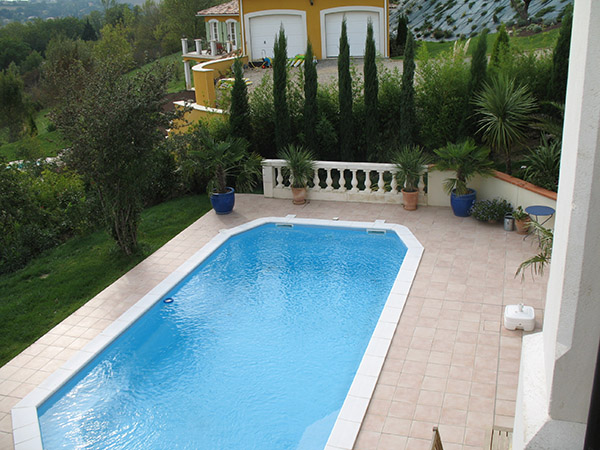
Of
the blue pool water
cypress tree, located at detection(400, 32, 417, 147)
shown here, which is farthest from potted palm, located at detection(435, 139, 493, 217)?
cypress tree, located at detection(400, 32, 417, 147)

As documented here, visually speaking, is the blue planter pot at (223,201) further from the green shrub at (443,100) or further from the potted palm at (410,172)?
the green shrub at (443,100)

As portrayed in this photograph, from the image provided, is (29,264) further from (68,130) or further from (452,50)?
(452,50)

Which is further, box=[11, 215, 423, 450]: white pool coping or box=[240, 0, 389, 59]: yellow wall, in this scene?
box=[240, 0, 389, 59]: yellow wall

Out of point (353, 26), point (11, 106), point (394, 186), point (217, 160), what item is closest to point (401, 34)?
point (353, 26)

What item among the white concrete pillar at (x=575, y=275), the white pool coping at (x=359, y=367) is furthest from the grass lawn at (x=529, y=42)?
the white concrete pillar at (x=575, y=275)

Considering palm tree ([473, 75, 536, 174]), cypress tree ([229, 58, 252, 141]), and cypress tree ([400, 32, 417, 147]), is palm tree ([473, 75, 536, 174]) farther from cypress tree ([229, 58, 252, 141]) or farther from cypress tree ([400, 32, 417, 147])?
cypress tree ([229, 58, 252, 141])

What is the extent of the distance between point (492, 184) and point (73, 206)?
10.1 metres

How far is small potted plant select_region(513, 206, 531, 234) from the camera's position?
12281 millimetres

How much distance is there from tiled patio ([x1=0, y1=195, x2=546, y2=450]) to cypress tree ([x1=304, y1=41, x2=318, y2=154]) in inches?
130

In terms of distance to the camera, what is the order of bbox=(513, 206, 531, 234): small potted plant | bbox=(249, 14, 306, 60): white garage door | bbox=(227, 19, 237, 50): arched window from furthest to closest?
bbox=(227, 19, 237, 50): arched window
bbox=(249, 14, 306, 60): white garage door
bbox=(513, 206, 531, 234): small potted plant

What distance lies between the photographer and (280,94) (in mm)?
16234

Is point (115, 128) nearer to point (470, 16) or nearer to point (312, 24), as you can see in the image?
point (312, 24)

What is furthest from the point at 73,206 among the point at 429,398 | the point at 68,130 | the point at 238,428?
the point at 429,398

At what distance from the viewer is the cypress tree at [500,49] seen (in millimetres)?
15324
